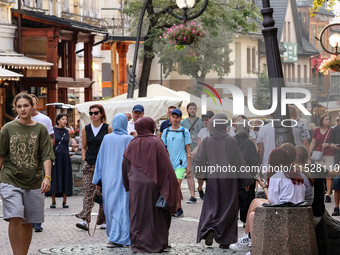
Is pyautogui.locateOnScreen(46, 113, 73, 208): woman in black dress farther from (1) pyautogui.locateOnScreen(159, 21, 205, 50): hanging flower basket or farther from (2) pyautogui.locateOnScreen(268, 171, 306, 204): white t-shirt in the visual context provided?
(2) pyautogui.locateOnScreen(268, 171, 306, 204): white t-shirt

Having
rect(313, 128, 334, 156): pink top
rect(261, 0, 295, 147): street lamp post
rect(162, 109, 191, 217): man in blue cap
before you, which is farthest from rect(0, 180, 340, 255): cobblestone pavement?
rect(313, 128, 334, 156): pink top

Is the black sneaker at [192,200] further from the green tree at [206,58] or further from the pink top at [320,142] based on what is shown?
the green tree at [206,58]

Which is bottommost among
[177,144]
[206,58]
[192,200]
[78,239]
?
[192,200]

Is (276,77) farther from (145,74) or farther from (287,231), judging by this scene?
(145,74)

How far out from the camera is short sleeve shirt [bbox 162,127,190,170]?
1378 centimetres

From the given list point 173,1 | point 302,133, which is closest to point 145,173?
point 302,133

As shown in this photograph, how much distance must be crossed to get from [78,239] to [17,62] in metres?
14.1

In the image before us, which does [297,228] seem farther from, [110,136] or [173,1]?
[173,1]

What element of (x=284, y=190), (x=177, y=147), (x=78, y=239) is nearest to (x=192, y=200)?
(x=177, y=147)

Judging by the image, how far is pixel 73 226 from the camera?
38.2 feet

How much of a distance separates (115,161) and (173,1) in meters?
15.7

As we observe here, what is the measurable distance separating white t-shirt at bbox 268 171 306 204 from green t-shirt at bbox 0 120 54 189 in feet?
8.31

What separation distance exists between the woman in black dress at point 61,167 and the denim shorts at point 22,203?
5978 millimetres

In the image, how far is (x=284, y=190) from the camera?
783cm
